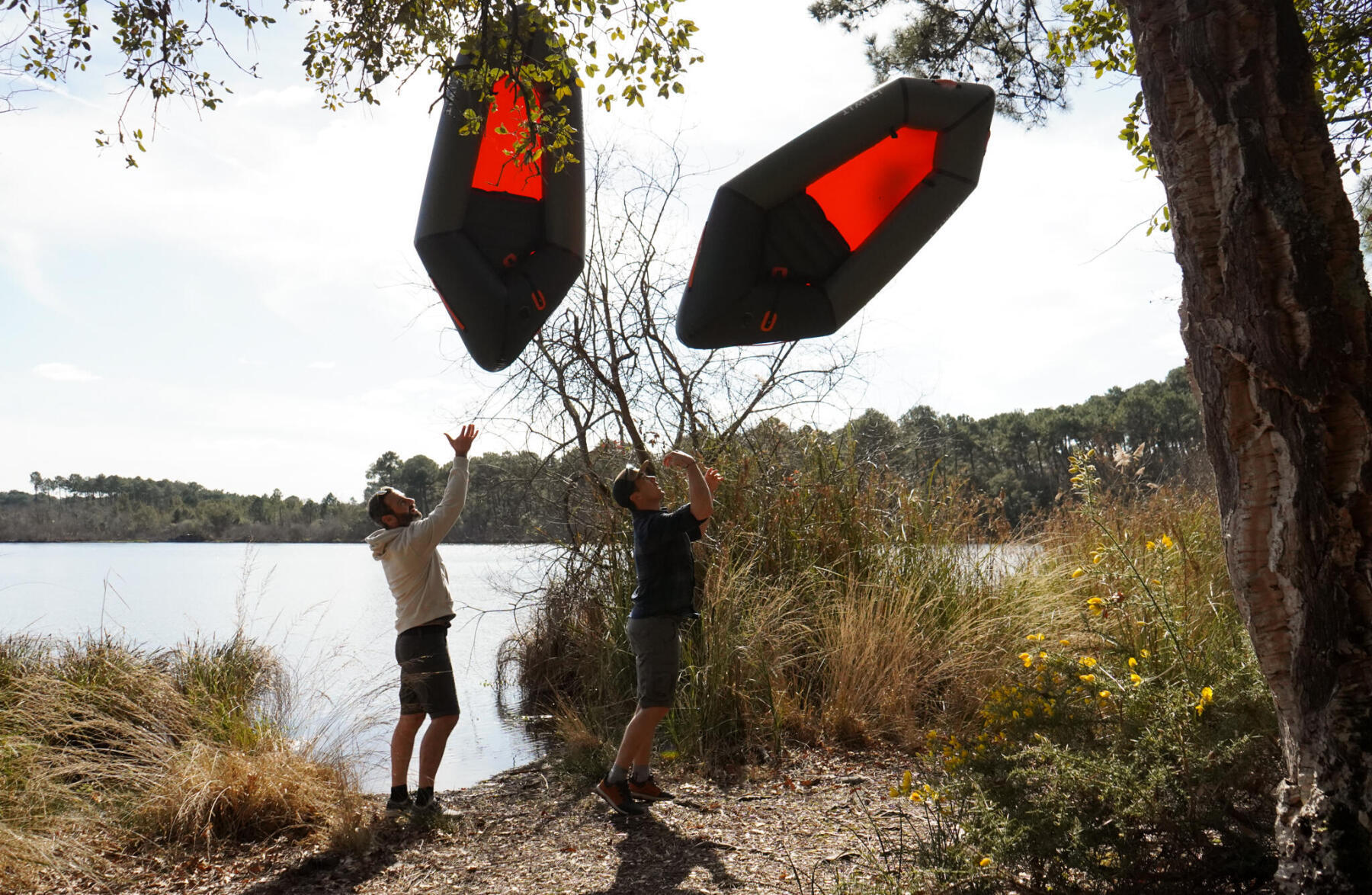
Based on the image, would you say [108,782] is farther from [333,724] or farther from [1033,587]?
[1033,587]

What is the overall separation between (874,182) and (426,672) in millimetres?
2772

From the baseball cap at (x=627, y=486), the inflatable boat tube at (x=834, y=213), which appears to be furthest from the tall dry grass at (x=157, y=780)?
the inflatable boat tube at (x=834, y=213)

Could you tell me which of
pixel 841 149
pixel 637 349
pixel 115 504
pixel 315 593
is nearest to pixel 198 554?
pixel 115 504

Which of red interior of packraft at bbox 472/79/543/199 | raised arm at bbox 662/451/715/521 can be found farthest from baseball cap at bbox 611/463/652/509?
red interior of packraft at bbox 472/79/543/199

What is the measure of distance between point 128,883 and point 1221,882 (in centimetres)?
367

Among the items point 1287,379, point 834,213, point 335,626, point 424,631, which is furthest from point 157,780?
point 335,626

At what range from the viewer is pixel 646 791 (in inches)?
→ 155

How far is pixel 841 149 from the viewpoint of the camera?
330 cm

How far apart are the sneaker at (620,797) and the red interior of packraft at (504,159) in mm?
2508

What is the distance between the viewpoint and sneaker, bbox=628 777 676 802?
3.94m

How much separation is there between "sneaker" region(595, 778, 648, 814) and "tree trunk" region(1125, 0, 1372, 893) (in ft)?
8.10

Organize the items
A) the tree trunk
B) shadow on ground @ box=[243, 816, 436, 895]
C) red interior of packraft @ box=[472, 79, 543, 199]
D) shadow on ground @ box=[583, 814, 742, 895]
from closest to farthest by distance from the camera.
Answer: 1. the tree trunk
2. shadow on ground @ box=[583, 814, 742, 895]
3. shadow on ground @ box=[243, 816, 436, 895]
4. red interior of packraft @ box=[472, 79, 543, 199]

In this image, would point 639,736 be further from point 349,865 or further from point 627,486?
point 349,865

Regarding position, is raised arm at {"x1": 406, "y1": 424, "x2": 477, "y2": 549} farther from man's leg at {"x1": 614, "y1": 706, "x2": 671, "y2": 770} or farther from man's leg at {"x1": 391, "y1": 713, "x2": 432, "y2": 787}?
man's leg at {"x1": 614, "y1": 706, "x2": 671, "y2": 770}
